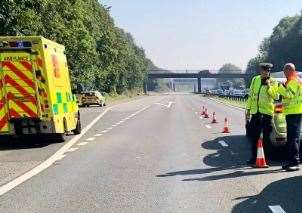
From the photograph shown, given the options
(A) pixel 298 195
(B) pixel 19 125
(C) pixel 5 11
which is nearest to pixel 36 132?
(B) pixel 19 125

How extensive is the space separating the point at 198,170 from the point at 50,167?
115 inches

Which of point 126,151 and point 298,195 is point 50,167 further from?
point 298,195

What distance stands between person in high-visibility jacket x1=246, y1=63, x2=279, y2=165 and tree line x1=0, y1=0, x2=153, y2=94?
1734 cm

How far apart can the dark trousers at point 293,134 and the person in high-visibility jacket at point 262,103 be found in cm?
58

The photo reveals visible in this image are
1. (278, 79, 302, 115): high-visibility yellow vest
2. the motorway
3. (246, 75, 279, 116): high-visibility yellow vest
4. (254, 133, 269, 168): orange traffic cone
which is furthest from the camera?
(246, 75, 279, 116): high-visibility yellow vest

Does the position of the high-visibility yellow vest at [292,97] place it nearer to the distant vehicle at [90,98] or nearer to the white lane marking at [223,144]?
the white lane marking at [223,144]

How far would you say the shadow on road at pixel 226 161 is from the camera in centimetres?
1055

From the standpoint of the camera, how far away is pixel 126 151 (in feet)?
48.2

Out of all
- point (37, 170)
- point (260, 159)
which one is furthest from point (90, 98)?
point (260, 159)

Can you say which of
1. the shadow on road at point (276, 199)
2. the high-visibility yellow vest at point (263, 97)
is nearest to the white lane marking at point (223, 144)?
the high-visibility yellow vest at point (263, 97)

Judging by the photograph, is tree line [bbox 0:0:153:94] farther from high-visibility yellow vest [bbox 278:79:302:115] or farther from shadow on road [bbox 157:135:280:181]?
high-visibility yellow vest [bbox 278:79:302:115]

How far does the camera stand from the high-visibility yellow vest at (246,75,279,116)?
11.5 meters

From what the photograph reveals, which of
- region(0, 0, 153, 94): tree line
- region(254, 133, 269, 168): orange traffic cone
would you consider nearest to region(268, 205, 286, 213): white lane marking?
region(254, 133, 269, 168): orange traffic cone

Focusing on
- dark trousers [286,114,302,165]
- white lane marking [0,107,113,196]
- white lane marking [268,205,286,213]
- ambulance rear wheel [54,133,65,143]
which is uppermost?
dark trousers [286,114,302,165]
